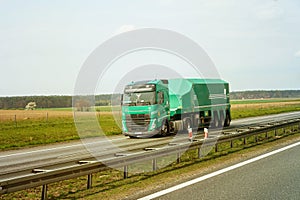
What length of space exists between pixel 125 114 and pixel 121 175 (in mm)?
12541

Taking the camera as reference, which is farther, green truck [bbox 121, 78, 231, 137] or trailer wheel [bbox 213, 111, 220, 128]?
trailer wheel [bbox 213, 111, 220, 128]

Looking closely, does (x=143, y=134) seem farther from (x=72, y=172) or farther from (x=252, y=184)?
(x=72, y=172)

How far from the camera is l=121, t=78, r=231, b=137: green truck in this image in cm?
2327

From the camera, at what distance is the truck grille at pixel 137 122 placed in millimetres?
23062

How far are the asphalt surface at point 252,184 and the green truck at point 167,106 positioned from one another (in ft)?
39.6

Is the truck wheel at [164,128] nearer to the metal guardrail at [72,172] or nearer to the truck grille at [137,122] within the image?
the truck grille at [137,122]

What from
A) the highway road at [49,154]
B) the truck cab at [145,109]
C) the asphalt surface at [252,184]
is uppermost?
the truck cab at [145,109]

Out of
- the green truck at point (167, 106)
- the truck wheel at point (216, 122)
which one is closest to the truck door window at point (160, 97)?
the green truck at point (167, 106)

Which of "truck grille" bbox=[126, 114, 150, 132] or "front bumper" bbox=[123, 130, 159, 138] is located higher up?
"truck grille" bbox=[126, 114, 150, 132]

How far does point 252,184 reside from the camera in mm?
8516

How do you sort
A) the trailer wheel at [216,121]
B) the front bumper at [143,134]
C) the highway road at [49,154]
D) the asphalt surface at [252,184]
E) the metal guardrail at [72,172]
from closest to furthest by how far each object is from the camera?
the metal guardrail at [72,172]
the asphalt surface at [252,184]
the highway road at [49,154]
the front bumper at [143,134]
the trailer wheel at [216,121]

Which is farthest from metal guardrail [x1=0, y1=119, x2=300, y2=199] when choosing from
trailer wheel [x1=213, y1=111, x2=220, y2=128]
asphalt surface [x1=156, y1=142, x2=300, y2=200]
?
trailer wheel [x1=213, y1=111, x2=220, y2=128]

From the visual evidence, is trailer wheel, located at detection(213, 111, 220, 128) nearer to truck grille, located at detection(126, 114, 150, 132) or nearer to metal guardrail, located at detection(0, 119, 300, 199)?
truck grille, located at detection(126, 114, 150, 132)

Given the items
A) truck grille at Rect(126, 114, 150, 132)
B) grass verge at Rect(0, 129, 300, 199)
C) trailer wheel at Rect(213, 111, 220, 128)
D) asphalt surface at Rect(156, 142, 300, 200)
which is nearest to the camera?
asphalt surface at Rect(156, 142, 300, 200)
